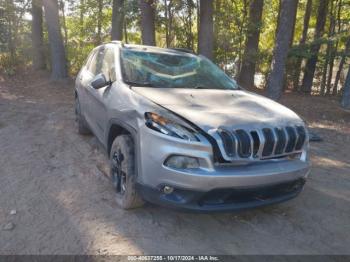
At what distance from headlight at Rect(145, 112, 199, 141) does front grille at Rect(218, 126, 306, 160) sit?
0.89ft

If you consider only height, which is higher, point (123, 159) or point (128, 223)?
point (123, 159)

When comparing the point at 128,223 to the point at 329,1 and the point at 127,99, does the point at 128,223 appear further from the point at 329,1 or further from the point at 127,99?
Result: the point at 329,1

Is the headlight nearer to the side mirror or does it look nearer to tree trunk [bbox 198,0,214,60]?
the side mirror

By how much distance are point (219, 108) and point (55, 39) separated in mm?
9862

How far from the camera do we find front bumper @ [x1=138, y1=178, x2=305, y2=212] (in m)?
2.81

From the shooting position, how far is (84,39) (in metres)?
17.6

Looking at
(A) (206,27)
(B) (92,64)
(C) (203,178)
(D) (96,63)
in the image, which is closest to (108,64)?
(D) (96,63)

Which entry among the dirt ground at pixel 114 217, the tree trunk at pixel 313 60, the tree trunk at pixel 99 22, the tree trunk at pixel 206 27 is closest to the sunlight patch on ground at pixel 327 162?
the dirt ground at pixel 114 217

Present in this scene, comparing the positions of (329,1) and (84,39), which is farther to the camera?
(84,39)

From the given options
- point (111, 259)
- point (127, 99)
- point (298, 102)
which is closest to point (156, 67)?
point (127, 99)

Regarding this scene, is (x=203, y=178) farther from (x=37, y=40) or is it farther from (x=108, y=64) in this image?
(x=37, y=40)

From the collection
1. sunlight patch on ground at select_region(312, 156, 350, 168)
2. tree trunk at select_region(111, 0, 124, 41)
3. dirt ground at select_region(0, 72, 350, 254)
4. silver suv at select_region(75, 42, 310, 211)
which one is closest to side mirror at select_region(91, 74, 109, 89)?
silver suv at select_region(75, 42, 310, 211)

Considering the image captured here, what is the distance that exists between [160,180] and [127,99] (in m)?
1.05

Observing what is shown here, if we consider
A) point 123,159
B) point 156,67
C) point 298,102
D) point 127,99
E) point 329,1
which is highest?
point 329,1
